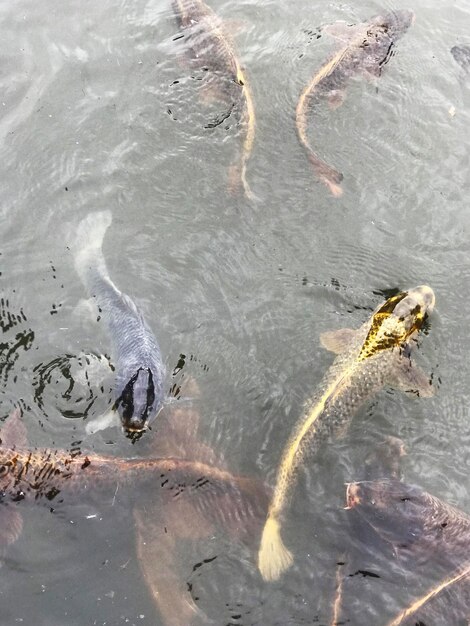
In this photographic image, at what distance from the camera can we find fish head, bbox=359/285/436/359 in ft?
20.4

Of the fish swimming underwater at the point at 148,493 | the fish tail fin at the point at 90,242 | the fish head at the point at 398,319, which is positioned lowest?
the fish swimming underwater at the point at 148,493

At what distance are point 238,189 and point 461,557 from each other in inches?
176

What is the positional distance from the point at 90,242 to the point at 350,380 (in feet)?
10.3

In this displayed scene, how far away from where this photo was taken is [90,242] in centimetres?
694

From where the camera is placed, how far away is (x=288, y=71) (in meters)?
8.83

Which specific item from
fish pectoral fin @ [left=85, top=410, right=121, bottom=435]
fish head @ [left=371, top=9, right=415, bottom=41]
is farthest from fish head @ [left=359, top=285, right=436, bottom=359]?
fish head @ [left=371, top=9, right=415, bottom=41]

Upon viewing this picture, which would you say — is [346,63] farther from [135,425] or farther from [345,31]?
[135,425]

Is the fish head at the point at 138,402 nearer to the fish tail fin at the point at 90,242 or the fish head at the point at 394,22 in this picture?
the fish tail fin at the point at 90,242

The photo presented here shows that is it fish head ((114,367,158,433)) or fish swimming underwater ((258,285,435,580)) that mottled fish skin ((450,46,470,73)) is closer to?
fish swimming underwater ((258,285,435,580))

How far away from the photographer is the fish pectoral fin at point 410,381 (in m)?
6.18

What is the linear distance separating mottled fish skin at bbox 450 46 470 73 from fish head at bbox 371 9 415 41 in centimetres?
81

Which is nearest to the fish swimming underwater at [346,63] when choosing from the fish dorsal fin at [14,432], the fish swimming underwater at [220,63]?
the fish swimming underwater at [220,63]

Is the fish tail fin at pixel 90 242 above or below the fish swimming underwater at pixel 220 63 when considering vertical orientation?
below

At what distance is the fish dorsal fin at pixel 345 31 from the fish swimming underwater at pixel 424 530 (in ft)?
21.9
